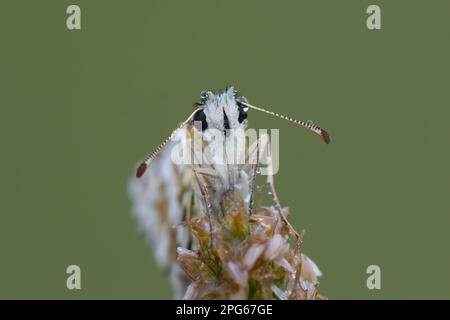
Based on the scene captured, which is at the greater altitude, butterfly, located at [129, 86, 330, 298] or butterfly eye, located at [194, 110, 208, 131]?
butterfly eye, located at [194, 110, 208, 131]

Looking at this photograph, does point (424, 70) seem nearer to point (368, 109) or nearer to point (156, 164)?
point (368, 109)

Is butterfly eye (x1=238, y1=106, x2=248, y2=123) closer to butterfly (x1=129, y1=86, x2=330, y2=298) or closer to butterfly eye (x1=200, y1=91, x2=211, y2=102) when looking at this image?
butterfly (x1=129, y1=86, x2=330, y2=298)

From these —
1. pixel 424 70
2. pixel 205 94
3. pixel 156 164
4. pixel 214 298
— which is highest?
pixel 424 70

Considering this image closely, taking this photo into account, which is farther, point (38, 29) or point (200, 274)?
point (38, 29)

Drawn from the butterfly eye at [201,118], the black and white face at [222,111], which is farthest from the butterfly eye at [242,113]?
the butterfly eye at [201,118]

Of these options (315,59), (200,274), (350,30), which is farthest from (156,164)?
(350,30)

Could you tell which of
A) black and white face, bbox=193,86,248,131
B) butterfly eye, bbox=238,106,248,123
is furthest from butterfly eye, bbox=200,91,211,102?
butterfly eye, bbox=238,106,248,123

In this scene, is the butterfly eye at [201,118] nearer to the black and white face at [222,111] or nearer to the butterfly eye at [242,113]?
the black and white face at [222,111]
